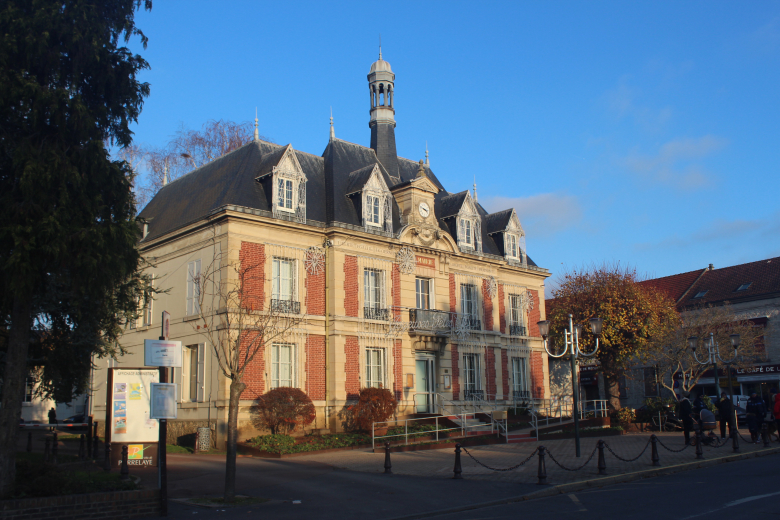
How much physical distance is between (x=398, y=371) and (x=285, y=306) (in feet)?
19.2

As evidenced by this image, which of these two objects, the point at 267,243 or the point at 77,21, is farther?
the point at 267,243

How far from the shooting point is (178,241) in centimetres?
2673

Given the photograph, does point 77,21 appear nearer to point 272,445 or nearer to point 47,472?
point 47,472

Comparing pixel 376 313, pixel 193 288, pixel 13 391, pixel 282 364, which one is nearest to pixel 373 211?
pixel 376 313

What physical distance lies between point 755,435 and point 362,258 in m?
15.4

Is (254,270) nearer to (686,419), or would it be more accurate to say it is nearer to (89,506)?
(89,506)

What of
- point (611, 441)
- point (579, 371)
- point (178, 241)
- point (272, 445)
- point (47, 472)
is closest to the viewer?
point (47, 472)

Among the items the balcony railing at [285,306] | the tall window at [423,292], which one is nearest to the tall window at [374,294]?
the tall window at [423,292]

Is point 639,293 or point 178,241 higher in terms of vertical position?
point 178,241

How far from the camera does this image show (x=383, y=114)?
33781 millimetres

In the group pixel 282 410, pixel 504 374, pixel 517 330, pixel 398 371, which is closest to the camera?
pixel 282 410

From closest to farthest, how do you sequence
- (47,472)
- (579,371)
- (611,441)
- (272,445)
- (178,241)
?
(47,472) < (272,445) < (611,441) < (178,241) < (579,371)

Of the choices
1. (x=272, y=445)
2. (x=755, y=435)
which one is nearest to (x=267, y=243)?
(x=272, y=445)

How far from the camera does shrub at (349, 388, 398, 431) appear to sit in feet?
78.5
